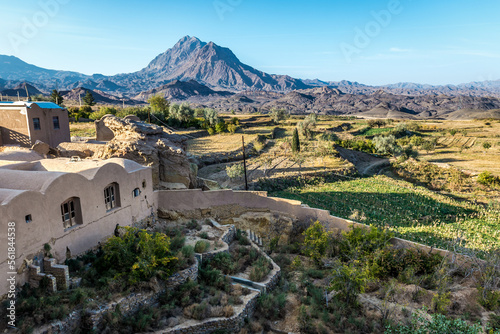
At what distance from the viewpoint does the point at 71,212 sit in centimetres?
1143

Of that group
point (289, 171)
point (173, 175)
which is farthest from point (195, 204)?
point (289, 171)

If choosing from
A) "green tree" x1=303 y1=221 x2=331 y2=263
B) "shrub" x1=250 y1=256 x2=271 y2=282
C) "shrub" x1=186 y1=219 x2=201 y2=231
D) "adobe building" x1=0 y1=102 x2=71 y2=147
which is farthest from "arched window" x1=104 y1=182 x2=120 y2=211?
"adobe building" x1=0 y1=102 x2=71 y2=147

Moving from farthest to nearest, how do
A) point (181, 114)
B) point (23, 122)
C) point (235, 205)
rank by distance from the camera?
point (181, 114) < point (23, 122) < point (235, 205)

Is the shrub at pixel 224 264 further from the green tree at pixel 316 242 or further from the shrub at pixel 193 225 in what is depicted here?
the green tree at pixel 316 242

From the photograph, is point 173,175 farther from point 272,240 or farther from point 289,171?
point 289,171

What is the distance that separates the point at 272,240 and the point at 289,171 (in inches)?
865

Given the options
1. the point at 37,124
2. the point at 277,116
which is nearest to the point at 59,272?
the point at 37,124

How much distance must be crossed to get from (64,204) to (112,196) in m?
2.41

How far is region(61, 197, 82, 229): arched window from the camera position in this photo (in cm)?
1112

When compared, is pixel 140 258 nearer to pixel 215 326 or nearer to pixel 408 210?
pixel 215 326

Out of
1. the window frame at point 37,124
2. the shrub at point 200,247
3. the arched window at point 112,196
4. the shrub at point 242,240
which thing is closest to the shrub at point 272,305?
the shrub at point 200,247

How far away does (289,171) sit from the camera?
39250 mm

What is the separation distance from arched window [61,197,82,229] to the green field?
1778cm

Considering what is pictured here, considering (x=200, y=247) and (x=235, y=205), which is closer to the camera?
(x=200, y=247)
